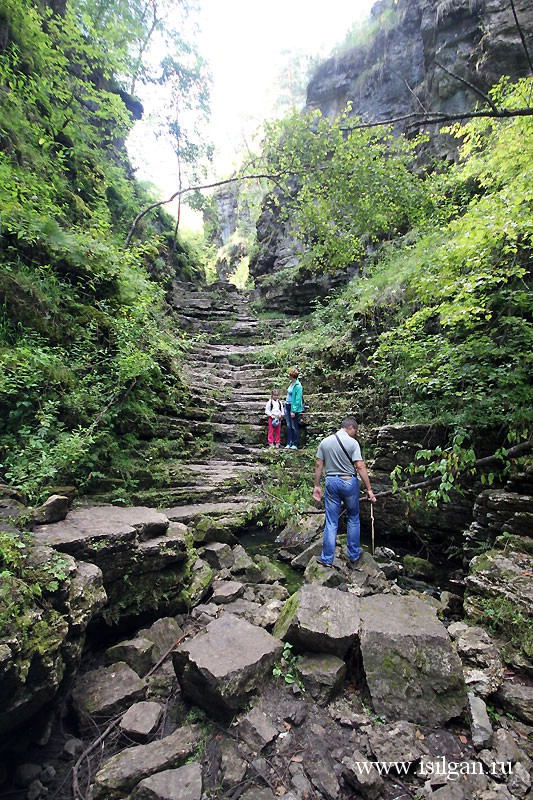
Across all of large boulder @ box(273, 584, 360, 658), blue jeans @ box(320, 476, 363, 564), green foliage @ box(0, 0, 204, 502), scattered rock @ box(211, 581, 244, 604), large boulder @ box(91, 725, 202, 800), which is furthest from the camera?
blue jeans @ box(320, 476, 363, 564)

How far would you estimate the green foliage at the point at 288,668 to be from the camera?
11.0 feet

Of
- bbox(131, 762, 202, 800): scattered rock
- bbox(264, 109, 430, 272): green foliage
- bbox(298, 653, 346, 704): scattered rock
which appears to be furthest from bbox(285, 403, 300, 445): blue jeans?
bbox(131, 762, 202, 800): scattered rock

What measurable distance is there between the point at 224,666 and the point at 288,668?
0.78 m

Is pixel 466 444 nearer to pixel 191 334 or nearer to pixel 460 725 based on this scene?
pixel 460 725

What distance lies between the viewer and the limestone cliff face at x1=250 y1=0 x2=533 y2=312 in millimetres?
11641

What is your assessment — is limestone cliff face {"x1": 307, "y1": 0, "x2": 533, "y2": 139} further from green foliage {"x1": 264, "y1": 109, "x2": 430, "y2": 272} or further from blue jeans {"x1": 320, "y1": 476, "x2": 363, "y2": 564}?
blue jeans {"x1": 320, "y1": 476, "x2": 363, "y2": 564}

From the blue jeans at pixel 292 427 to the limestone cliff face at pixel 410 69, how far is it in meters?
7.76

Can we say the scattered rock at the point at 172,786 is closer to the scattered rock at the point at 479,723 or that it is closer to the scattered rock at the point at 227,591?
the scattered rock at the point at 227,591

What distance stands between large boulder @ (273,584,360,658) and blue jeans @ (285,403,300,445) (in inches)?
205

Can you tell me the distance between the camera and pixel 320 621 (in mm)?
3613

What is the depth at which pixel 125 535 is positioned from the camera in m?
4.02

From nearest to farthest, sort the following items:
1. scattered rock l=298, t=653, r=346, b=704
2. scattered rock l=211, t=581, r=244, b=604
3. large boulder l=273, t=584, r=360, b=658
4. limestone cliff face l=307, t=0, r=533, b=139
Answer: scattered rock l=298, t=653, r=346, b=704 → large boulder l=273, t=584, r=360, b=658 → scattered rock l=211, t=581, r=244, b=604 → limestone cliff face l=307, t=0, r=533, b=139

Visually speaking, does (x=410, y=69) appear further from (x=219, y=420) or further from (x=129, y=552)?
(x=129, y=552)

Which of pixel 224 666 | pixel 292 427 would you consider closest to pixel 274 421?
pixel 292 427
